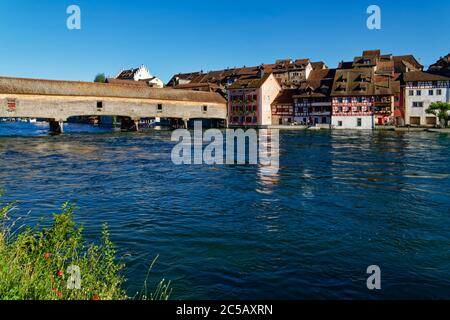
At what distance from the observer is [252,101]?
250 feet

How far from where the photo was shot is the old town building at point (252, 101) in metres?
75.7

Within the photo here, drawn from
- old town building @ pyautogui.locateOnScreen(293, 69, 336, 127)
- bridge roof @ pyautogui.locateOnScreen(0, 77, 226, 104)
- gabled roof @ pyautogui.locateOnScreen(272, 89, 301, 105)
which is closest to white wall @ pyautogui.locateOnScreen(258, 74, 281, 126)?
gabled roof @ pyautogui.locateOnScreen(272, 89, 301, 105)

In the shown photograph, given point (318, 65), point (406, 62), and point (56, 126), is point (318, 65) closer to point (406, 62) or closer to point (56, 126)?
point (406, 62)

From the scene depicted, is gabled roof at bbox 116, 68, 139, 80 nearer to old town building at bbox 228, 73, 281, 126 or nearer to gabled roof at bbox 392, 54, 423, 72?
old town building at bbox 228, 73, 281, 126

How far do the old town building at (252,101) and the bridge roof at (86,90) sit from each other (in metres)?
8.79

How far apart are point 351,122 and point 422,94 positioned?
11.7m

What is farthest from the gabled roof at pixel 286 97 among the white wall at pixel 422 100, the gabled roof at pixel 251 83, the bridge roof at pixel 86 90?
the white wall at pixel 422 100

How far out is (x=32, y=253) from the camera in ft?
22.1

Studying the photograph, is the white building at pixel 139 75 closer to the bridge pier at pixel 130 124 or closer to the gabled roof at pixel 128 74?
the gabled roof at pixel 128 74

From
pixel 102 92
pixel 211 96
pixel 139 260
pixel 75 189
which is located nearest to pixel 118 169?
pixel 75 189

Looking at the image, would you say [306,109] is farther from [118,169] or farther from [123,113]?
[118,169]

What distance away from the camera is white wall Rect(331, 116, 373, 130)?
219ft

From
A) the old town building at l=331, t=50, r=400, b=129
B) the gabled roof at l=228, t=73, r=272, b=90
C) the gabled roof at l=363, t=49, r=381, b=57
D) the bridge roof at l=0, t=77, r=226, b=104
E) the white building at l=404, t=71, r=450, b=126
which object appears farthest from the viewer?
the gabled roof at l=363, t=49, r=381, b=57

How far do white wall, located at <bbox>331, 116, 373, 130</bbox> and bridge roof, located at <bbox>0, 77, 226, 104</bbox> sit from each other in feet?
73.5
